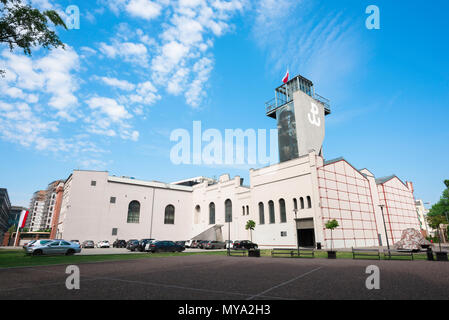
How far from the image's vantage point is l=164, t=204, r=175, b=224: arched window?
5668 centimetres

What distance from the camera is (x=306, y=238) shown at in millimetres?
38562

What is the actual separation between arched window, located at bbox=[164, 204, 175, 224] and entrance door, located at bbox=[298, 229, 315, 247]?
30360 millimetres

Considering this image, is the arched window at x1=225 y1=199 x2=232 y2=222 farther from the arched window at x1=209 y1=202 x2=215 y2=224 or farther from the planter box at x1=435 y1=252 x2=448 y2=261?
the planter box at x1=435 y1=252 x2=448 y2=261

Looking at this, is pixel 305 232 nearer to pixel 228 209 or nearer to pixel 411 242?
pixel 411 242

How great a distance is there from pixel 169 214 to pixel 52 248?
111 ft

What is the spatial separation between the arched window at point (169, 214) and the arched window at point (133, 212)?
635 cm

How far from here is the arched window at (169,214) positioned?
186ft

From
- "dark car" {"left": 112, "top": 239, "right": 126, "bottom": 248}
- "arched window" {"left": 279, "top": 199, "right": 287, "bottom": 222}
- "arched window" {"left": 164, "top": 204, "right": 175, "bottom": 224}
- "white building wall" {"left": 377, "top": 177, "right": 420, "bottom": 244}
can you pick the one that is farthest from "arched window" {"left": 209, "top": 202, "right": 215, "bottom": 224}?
"white building wall" {"left": 377, "top": 177, "right": 420, "bottom": 244}

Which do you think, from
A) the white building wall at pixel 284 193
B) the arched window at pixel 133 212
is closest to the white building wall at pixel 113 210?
the arched window at pixel 133 212

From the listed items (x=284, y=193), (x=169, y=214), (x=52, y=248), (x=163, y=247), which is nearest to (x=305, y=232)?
(x=284, y=193)

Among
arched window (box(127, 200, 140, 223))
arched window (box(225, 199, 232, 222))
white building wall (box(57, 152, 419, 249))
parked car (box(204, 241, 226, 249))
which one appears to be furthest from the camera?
arched window (box(127, 200, 140, 223))

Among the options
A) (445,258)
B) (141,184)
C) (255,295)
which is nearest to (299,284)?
(255,295)
